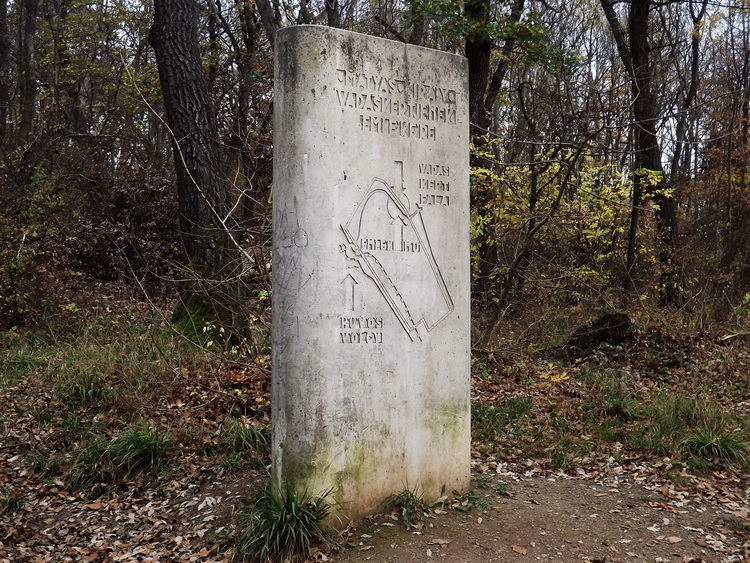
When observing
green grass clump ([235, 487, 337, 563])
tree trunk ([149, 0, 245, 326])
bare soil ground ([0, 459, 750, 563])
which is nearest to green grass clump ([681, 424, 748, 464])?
bare soil ground ([0, 459, 750, 563])

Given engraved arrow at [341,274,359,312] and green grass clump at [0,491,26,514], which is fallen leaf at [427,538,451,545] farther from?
green grass clump at [0,491,26,514]

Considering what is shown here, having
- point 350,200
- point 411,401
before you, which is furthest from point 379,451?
point 350,200

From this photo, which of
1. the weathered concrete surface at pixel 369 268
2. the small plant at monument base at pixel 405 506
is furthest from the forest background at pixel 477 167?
the small plant at monument base at pixel 405 506

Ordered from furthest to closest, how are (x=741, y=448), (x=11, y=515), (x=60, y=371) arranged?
(x=60, y=371), (x=741, y=448), (x=11, y=515)

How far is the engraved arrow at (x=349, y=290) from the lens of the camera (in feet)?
13.9

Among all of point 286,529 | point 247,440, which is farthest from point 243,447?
point 286,529

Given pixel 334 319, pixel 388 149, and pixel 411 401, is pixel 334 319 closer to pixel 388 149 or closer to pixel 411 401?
pixel 411 401

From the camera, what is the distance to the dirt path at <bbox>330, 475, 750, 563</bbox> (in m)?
4.15

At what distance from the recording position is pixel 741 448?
18.9 feet

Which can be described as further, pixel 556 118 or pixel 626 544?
pixel 556 118

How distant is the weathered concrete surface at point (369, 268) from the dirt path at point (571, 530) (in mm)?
307

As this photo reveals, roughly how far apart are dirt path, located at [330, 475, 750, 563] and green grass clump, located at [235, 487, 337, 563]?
18cm

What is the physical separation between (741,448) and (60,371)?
6.59 m

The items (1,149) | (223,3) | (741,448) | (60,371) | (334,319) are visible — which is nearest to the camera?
(334,319)
